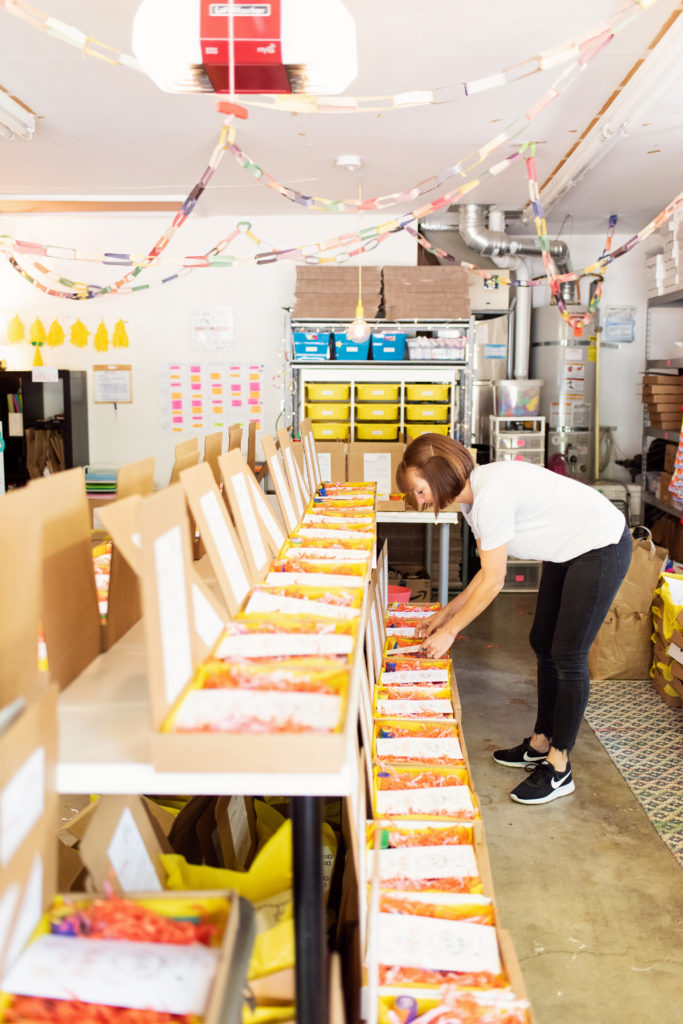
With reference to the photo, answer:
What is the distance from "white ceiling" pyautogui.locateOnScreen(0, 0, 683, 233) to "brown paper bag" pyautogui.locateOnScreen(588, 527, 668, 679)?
7.64 ft

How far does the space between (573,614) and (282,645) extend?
71.3 inches

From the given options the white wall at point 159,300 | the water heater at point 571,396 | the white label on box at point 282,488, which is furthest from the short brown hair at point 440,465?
the water heater at point 571,396

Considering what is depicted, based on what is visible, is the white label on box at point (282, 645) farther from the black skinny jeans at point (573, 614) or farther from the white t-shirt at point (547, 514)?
the black skinny jeans at point (573, 614)

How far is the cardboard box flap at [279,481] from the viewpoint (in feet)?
8.54

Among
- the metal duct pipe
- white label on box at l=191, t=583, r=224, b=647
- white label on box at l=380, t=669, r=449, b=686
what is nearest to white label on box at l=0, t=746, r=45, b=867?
white label on box at l=191, t=583, r=224, b=647

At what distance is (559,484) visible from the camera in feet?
9.59

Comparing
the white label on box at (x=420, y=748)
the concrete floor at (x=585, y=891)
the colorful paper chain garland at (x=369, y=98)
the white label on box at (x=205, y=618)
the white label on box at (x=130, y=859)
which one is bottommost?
the concrete floor at (x=585, y=891)

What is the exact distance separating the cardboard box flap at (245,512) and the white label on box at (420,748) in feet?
2.06

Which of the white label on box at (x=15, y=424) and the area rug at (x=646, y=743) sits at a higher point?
the white label on box at (x=15, y=424)

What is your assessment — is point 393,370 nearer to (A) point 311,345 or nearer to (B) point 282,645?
(A) point 311,345

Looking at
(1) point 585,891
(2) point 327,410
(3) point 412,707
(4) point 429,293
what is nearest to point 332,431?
(2) point 327,410

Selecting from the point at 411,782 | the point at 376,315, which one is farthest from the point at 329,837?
the point at 376,315

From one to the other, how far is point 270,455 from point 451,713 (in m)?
0.97

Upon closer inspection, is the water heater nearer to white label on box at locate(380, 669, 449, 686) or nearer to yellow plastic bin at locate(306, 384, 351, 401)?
yellow plastic bin at locate(306, 384, 351, 401)
